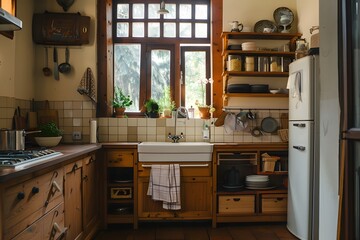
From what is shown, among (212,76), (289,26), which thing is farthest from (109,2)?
(289,26)

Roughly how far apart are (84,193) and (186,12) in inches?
102

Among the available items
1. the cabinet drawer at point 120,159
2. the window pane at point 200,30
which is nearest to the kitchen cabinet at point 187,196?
the cabinet drawer at point 120,159

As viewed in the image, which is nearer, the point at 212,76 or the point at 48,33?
the point at 48,33

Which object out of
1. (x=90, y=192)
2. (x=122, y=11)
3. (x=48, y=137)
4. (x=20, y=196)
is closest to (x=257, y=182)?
(x=90, y=192)

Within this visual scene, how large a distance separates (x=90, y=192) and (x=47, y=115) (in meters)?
1.08

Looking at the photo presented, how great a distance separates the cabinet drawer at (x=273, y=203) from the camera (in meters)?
3.19

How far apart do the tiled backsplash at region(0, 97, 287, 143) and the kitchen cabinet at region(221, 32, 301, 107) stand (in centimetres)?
31

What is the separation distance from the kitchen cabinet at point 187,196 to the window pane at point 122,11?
6.50 ft

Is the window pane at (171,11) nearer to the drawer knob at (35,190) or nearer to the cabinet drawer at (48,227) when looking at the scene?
the cabinet drawer at (48,227)

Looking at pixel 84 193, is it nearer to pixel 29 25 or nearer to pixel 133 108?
pixel 133 108

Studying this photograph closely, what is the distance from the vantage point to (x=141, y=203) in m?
3.09

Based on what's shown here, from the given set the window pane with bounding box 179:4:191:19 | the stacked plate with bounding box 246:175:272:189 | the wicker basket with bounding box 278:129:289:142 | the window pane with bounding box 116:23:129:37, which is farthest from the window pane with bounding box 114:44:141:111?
the wicker basket with bounding box 278:129:289:142

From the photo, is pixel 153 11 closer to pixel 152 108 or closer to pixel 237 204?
pixel 152 108

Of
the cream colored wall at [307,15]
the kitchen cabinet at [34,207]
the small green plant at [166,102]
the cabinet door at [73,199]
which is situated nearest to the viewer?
the kitchen cabinet at [34,207]
